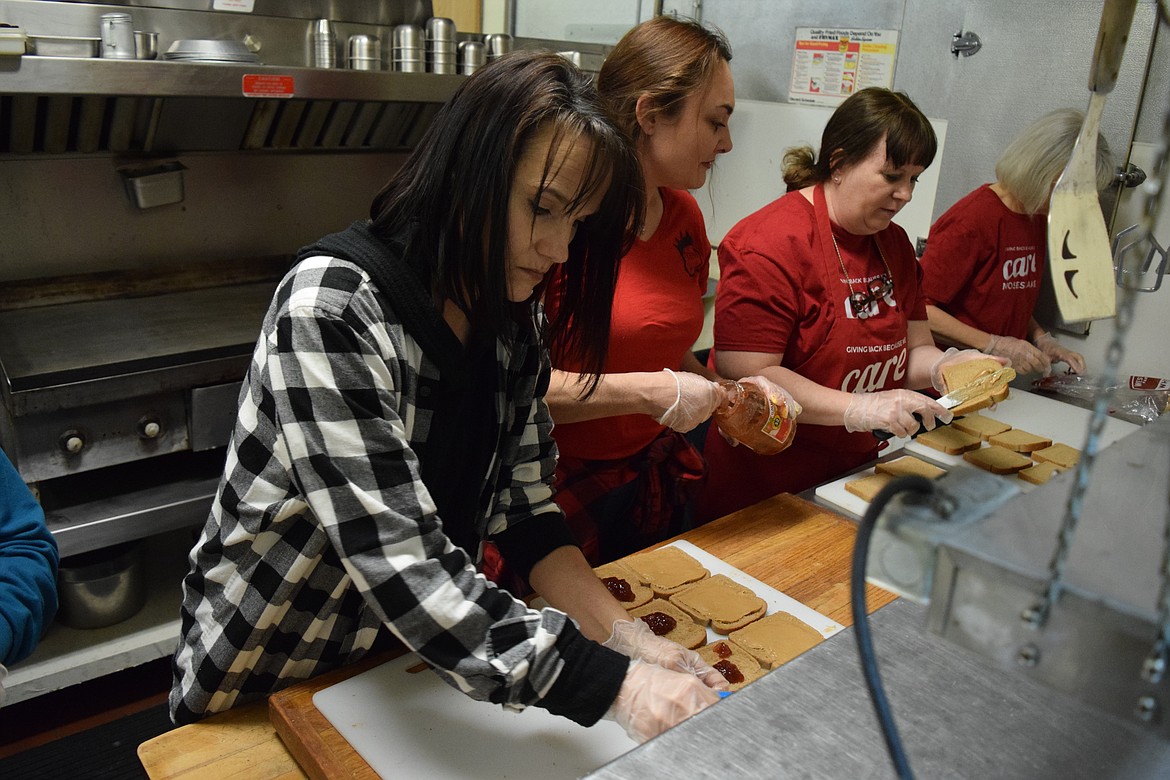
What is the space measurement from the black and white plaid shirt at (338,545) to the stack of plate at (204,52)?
4.66ft

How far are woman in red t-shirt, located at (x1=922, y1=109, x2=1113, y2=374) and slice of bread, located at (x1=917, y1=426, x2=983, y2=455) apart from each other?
1.94 feet

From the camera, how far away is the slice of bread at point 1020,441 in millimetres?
2080

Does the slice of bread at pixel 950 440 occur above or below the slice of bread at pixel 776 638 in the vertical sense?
below

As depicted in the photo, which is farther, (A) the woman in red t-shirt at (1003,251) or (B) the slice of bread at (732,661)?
(A) the woman in red t-shirt at (1003,251)

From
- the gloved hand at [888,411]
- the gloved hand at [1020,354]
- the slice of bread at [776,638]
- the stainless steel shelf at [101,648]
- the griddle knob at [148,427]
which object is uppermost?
the gloved hand at [888,411]

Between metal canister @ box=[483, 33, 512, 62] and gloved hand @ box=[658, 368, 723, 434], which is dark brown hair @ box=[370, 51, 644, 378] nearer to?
gloved hand @ box=[658, 368, 723, 434]

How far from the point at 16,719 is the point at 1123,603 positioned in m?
2.60

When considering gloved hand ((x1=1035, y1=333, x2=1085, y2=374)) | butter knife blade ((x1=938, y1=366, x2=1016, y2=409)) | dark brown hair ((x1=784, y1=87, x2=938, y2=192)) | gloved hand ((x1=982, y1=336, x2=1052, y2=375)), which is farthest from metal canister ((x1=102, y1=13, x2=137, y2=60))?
gloved hand ((x1=1035, y1=333, x2=1085, y2=374))

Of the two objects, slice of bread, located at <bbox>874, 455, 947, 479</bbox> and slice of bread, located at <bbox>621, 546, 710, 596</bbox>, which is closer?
slice of bread, located at <bbox>621, 546, 710, 596</bbox>

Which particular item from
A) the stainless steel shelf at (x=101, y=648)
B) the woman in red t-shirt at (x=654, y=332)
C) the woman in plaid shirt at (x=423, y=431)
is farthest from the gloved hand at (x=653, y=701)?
the stainless steel shelf at (x=101, y=648)

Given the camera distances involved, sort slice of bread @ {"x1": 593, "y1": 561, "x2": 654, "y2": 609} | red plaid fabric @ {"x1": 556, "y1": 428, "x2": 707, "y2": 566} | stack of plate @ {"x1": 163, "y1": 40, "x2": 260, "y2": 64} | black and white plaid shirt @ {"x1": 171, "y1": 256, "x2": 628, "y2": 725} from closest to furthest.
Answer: black and white plaid shirt @ {"x1": 171, "y1": 256, "x2": 628, "y2": 725}
slice of bread @ {"x1": 593, "y1": 561, "x2": 654, "y2": 609}
red plaid fabric @ {"x1": 556, "y1": 428, "x2": 707, "y2": 566}
stack of plate @ {"x1": 163, "y1": 40, "x2": 260, "y2": 64}

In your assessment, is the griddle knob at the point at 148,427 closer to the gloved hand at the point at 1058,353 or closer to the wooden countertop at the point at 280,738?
the wooden countertop at the point at 280,738

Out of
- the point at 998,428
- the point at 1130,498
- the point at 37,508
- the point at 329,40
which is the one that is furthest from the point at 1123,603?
the point at 329,40

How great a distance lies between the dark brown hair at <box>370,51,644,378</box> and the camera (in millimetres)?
981
